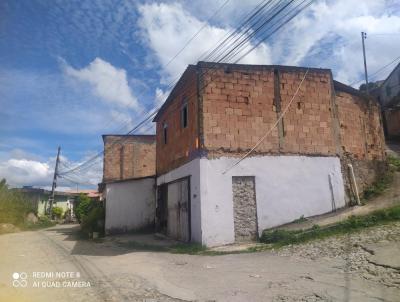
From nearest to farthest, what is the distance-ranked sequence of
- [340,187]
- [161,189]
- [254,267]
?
[254,267]
[340,187]
[161,189]

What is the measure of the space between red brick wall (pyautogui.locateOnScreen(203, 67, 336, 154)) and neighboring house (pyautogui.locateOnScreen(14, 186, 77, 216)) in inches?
1166

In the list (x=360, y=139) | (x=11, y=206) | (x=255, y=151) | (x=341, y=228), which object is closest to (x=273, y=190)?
(x=255, y=151)

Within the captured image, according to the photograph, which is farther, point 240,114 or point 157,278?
point 240,114

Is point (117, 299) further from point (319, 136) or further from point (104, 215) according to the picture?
point (104, 215)

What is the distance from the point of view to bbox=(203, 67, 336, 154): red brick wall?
461 inches

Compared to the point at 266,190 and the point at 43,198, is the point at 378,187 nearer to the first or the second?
the point at 266,190

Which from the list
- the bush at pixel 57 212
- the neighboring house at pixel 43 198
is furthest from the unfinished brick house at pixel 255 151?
the bush at pixel 57 212

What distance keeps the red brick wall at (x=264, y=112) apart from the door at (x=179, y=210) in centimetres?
248

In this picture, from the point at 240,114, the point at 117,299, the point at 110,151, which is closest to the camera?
the point at 117,299

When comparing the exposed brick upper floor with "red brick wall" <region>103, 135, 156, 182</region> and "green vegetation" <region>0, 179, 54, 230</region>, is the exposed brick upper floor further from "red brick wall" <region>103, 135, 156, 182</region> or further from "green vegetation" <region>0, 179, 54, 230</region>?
"green vegetation" <region>0, 179, 54, 230</region>

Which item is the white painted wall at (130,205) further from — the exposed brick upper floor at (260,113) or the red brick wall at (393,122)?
the red brick wall at (393,122)

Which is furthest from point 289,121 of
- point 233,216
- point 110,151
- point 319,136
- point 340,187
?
point 110,151

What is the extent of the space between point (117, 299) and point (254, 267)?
343cm

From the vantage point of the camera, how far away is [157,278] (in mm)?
6961
